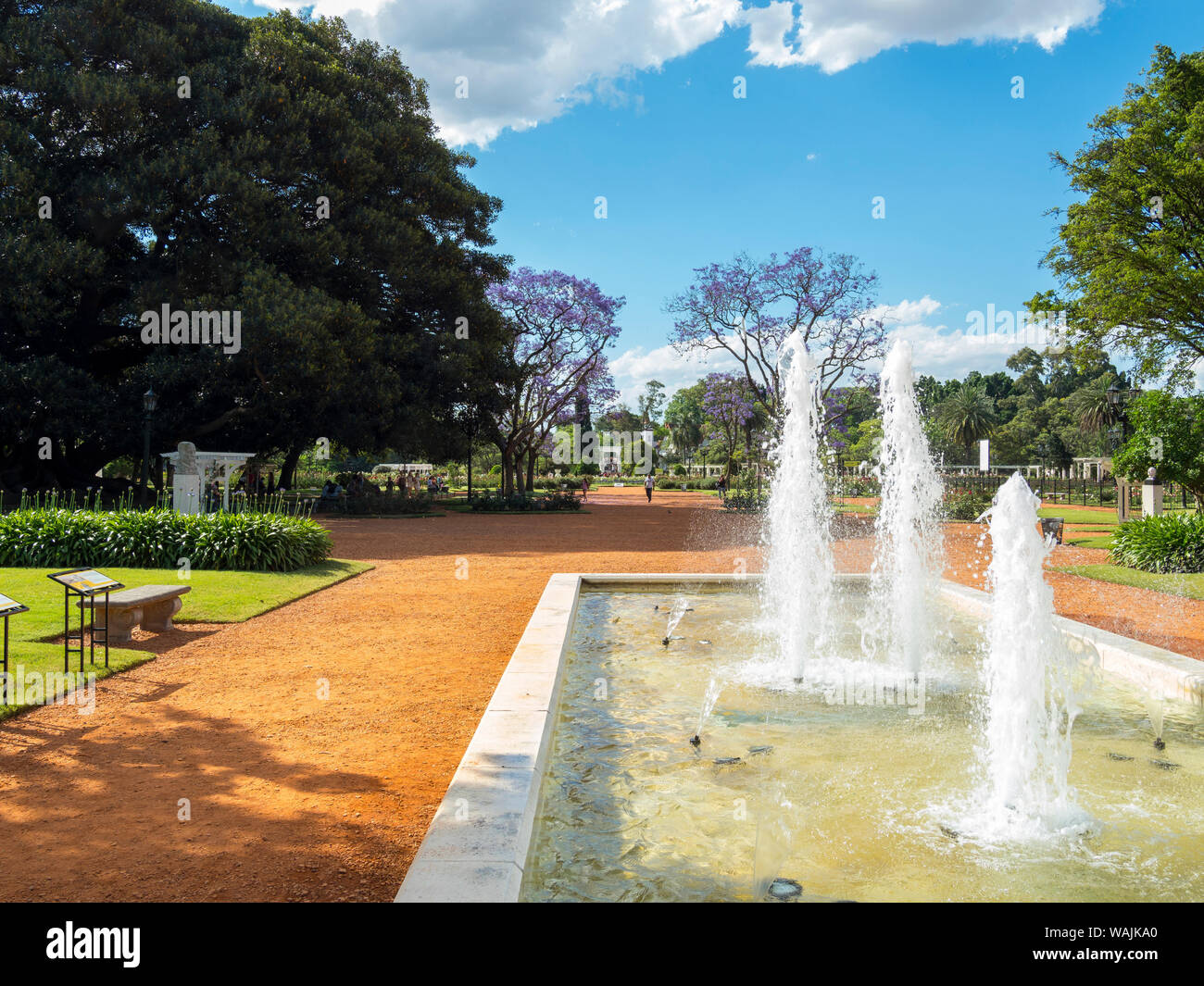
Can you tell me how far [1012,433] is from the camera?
75.1 m

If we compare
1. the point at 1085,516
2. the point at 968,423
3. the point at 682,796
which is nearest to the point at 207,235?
the point at 682,796

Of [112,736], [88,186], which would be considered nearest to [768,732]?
[112,736]

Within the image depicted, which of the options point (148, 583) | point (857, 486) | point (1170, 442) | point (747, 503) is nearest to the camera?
point (148, 583)

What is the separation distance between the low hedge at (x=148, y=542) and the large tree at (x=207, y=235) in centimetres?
1121

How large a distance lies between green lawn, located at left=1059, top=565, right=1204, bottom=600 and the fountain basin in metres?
5.68

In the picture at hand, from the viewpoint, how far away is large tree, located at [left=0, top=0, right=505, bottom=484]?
23.9 m

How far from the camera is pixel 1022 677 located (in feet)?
16.1

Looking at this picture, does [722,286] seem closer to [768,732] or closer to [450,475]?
[768,732]

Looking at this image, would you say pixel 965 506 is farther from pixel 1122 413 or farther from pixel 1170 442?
pixel 1170 442

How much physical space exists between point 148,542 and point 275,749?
33.0ft

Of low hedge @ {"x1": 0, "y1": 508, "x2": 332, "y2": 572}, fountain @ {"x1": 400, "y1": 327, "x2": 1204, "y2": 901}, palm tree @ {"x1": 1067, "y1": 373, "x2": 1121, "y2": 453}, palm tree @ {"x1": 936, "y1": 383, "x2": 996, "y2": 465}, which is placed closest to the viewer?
fountain @ {"x1": 400, "y1": 327, "x2": 1204, "y2": 901}

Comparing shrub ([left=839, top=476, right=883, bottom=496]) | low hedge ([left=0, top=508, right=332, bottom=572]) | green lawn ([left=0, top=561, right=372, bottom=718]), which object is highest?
shrub ([left=839, top=476, right=883, bottom=496])

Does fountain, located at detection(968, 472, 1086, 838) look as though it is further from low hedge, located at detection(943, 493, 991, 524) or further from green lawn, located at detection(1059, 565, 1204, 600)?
low hedge, located at detection(943, 493, 991, 524)

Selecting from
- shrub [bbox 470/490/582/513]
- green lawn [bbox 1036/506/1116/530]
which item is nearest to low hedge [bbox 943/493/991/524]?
green lawn [bbox 1036/506/1116/530]
